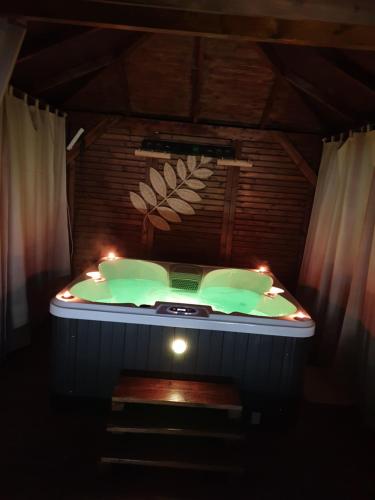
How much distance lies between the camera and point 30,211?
310cm

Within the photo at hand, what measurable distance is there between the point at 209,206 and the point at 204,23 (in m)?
2.36

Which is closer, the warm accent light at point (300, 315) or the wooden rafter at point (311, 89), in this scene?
the warm accent light at point (300, 315)

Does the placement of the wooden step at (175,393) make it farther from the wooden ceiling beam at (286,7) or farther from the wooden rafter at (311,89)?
the wooden rafter at (311,89)

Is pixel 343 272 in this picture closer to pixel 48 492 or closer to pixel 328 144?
pixel 328 144

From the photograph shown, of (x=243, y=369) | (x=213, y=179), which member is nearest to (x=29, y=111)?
(x=213, y=179)

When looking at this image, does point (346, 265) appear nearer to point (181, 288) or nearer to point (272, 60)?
point (181, 288)

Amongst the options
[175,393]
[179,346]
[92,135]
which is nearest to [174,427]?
[175,393]

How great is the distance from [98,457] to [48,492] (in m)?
0.29

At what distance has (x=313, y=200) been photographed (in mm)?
4121

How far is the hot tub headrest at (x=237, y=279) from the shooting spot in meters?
3.60

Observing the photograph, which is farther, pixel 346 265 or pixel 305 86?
pixel 305 86

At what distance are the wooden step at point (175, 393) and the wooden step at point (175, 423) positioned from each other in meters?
0.07

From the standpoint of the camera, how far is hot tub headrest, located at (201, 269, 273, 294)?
11.8 ft

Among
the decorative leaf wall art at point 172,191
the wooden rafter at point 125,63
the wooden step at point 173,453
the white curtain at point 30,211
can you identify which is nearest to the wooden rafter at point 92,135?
the wooden rafter at point 125,63
